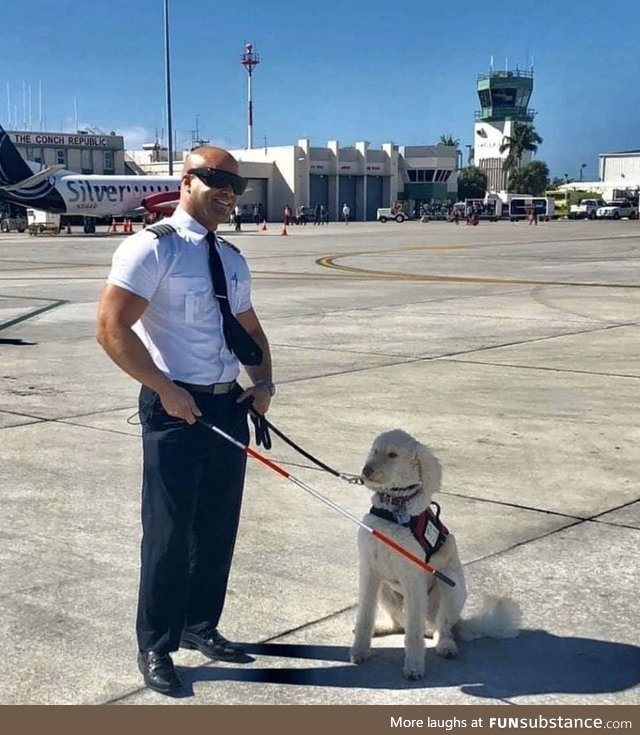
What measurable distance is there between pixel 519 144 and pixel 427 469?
486ft

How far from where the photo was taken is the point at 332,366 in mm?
11508

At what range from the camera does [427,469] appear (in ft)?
13.0

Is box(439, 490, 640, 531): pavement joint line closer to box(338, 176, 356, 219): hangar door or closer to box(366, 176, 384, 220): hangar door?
box(338, 176, 356, 219): hangar door

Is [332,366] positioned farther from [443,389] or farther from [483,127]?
[483,127]

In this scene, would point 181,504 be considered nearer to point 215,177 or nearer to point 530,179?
point 215,177

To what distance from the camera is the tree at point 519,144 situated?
478ft

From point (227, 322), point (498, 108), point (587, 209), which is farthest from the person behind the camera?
point (498, 108)

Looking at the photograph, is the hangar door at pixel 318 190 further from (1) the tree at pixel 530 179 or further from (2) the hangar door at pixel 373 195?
(1) the tree at pixel 530 179

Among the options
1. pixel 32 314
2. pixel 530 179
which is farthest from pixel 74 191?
pixel 530 179

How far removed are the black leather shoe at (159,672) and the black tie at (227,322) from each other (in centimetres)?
123

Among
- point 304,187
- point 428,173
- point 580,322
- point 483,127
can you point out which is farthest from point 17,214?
point 483,127

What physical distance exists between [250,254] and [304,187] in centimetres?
7141

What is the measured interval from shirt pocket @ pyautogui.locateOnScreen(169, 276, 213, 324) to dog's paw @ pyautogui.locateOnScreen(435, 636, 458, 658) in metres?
1.69

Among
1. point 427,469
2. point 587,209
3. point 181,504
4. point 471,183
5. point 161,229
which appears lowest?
point 181,504
